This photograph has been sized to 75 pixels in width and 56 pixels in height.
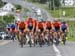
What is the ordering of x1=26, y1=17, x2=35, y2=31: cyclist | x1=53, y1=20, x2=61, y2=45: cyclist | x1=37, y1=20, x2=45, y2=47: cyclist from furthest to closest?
x1=53, y1=20, x2=61, y2=45: cyclist, x1=37, y1=20, x2=45, y2=47: cyclist, x1=26, y1=17, x2=35, y2=31: cyclist

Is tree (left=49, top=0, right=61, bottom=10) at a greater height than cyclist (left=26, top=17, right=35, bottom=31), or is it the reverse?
cyclist (left=26, top=17, right=35, bottom=31)

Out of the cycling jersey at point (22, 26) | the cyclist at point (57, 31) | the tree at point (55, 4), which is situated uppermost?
the cycling jersey at point (22, 26)

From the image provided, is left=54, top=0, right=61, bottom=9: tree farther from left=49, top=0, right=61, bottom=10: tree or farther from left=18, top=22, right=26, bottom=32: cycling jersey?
left=18, top=22, right=26, bottom=32: cycling jersey

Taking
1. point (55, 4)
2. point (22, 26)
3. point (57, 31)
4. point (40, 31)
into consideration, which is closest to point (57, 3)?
point (55, 4)

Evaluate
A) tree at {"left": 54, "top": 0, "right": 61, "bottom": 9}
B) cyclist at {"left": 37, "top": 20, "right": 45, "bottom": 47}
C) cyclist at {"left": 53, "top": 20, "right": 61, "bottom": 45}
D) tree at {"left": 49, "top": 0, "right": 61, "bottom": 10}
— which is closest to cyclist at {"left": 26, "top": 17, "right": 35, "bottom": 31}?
cyclist at {"left": 37, "top": 20, "right": 45, "bottom": 47}

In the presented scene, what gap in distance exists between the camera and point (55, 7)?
16850 centimetres

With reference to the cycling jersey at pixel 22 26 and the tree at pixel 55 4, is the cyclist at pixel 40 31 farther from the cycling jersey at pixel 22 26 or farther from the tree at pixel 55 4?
the tree at pixel 55 4

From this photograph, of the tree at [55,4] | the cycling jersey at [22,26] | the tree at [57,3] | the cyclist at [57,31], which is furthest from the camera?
the tree at [57,3]

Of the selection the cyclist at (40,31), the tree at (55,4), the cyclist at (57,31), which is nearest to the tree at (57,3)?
the tree at (55,4)

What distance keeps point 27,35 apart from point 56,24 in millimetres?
3462

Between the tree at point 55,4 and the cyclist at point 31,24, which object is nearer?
the cyclist at point 31,24

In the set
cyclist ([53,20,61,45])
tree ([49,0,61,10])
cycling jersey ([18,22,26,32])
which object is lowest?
tree ([49,0,61,10])

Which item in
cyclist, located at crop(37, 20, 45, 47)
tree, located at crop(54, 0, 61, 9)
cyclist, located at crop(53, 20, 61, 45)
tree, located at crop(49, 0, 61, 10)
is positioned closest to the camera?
cyclist, located at crop(37, 20, 45, 47)

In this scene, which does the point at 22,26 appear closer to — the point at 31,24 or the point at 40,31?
the point at 31,24
